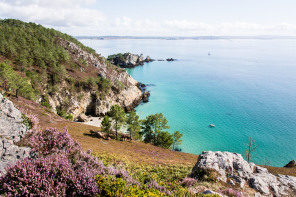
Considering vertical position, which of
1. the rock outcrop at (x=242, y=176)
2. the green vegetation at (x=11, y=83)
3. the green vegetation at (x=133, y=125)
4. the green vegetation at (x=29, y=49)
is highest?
the green vegetation at (x=29, y=49)

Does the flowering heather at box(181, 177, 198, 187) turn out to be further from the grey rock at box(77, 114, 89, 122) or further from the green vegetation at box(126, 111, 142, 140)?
the grey rock at box(77, 114, 89, 122)

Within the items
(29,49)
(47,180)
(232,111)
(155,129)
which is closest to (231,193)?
(47,180)

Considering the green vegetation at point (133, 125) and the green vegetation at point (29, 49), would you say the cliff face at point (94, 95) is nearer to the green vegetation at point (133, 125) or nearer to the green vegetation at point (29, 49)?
the green vegetation at point (29, 49)

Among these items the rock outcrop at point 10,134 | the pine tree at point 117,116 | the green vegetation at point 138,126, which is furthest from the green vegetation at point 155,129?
the rock outcrop at point 10,134

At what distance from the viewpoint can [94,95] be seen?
260 ft

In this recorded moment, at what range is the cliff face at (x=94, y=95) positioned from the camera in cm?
7078

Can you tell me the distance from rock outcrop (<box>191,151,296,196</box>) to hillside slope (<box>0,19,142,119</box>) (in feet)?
170

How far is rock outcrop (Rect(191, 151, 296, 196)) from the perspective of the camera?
625 inches

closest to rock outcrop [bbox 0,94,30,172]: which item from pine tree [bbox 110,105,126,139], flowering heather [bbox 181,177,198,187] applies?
flowering heather [bbox 181,177,198,187]

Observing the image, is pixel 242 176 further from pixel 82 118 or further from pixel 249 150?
pixel 82 118

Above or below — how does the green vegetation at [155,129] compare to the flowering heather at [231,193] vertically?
below

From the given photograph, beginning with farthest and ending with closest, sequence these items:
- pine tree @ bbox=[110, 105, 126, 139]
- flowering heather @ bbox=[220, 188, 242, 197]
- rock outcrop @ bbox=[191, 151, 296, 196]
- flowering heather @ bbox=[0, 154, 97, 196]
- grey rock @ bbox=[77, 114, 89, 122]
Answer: grey rock @ bbox=[77, 114, 89, 122] < pine tree @ bbox=[110, 105, 126, 139] < rock outcrop @ bbox=[191, 151, 296, 196] < flowering heather @ bbox=[220, 188, 242, 197] < flowering heather @ bbox=[0, 154, 97, 196]

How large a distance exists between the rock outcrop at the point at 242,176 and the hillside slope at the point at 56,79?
5179 centimetres

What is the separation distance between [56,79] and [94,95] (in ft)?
57.8
